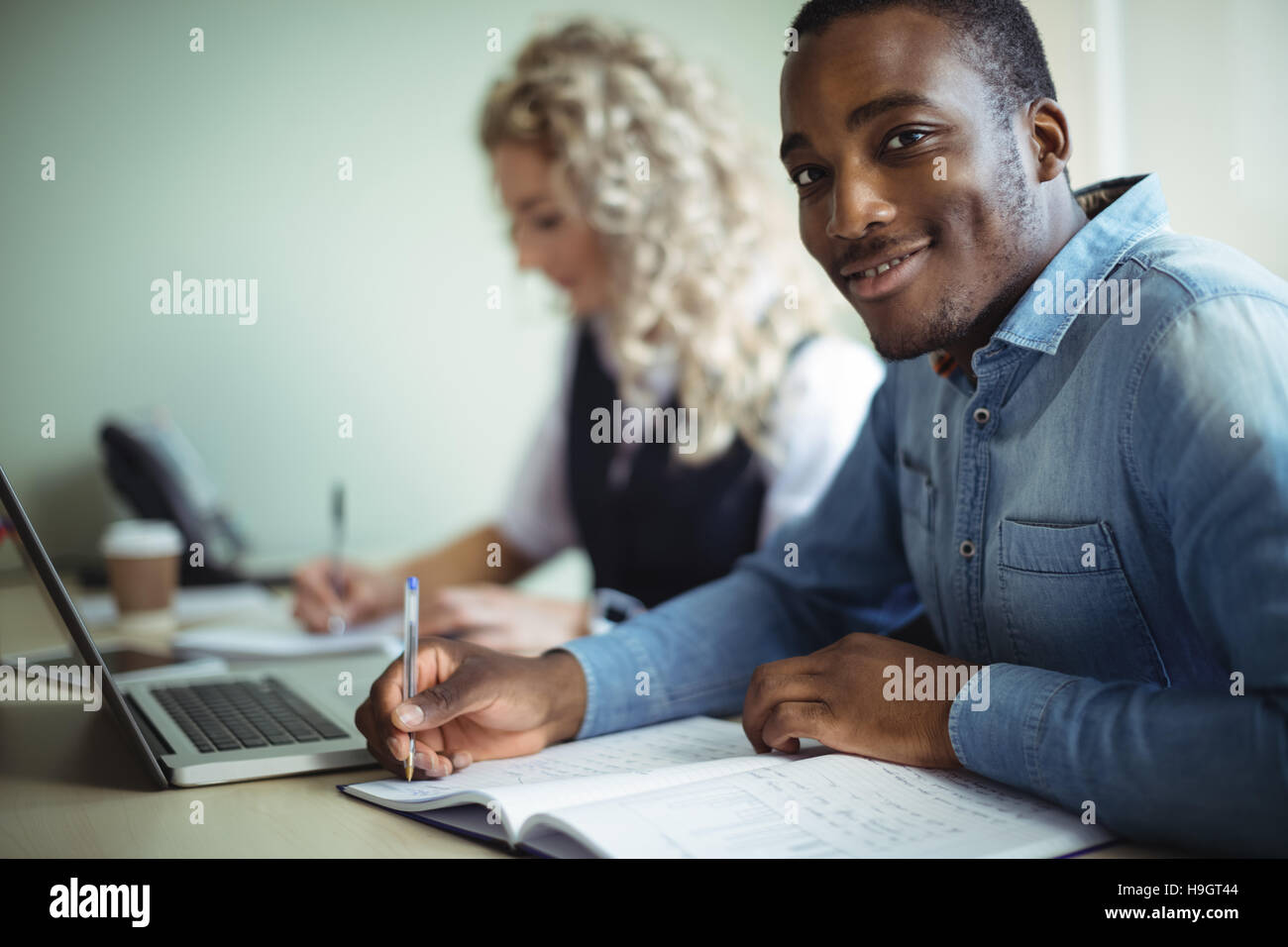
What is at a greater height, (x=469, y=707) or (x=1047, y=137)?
(x=1047, y=137)

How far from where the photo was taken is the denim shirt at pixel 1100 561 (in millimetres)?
598

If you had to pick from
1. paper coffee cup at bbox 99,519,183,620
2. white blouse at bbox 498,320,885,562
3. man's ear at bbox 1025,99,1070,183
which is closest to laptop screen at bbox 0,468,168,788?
paper coffee cup at bbox 99,519,183,620

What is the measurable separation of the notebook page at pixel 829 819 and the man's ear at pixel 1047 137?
1.53 ft

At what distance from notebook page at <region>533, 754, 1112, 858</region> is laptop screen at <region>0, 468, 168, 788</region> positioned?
1.16 ft

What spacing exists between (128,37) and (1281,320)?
7.26 feet

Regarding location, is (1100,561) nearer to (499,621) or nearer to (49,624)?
(499,621)

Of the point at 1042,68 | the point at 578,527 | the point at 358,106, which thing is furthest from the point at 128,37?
the point at 1042,68

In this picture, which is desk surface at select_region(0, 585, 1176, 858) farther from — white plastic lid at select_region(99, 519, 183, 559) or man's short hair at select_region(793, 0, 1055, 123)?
white plastic lid at select_region(99, 519, 183, 559)

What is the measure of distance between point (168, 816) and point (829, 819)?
0.43 metres

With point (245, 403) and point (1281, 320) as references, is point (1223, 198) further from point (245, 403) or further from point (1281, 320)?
point (245, 403)

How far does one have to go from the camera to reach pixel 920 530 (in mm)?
984

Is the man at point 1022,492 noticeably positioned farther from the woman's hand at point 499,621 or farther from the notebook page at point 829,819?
the woman's hand at point 499,621

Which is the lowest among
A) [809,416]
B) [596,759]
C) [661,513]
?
[596,759]

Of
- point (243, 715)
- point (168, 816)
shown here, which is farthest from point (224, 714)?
point (168, 816)
